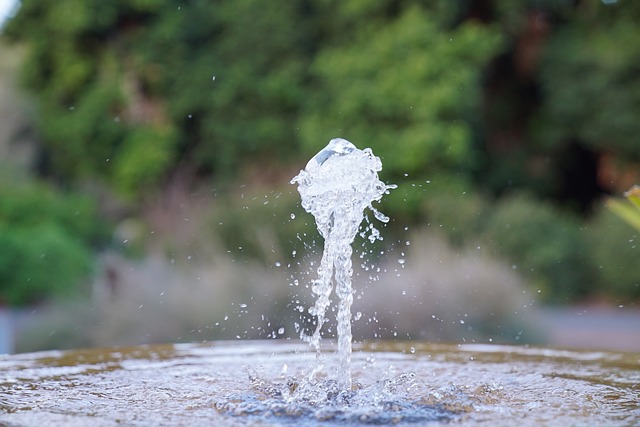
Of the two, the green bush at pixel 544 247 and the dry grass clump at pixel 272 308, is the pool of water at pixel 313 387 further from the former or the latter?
the green bush at pixel 544 247

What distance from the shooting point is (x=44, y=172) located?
2103cm

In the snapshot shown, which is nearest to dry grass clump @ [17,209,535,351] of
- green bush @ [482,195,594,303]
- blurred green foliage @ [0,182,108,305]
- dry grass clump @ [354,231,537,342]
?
dry grass clump @ [354,231,537,342]

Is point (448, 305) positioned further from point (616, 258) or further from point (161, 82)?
point (161, 82)

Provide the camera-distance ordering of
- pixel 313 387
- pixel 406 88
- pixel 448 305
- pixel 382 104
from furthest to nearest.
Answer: pixel 382 104
pixel 406 88
pixel 448 305
pixel 313 387

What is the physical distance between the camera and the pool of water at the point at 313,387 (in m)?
2.79

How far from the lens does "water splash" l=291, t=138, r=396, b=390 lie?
3.78 metres

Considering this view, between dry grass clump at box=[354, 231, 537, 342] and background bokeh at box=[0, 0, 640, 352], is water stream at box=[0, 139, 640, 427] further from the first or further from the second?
background bokeh at box=[0, 0, 640, 352]

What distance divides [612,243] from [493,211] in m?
1.57

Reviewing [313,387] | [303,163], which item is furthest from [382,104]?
[313,387]

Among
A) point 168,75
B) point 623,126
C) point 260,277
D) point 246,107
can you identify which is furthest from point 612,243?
point 168,75

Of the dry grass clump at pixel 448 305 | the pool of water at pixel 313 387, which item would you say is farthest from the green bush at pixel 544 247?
the pool of water at pixel 313 387

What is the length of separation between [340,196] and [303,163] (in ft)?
40.4

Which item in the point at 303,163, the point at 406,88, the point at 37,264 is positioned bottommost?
the point at 37,264

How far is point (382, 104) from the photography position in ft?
49.7
